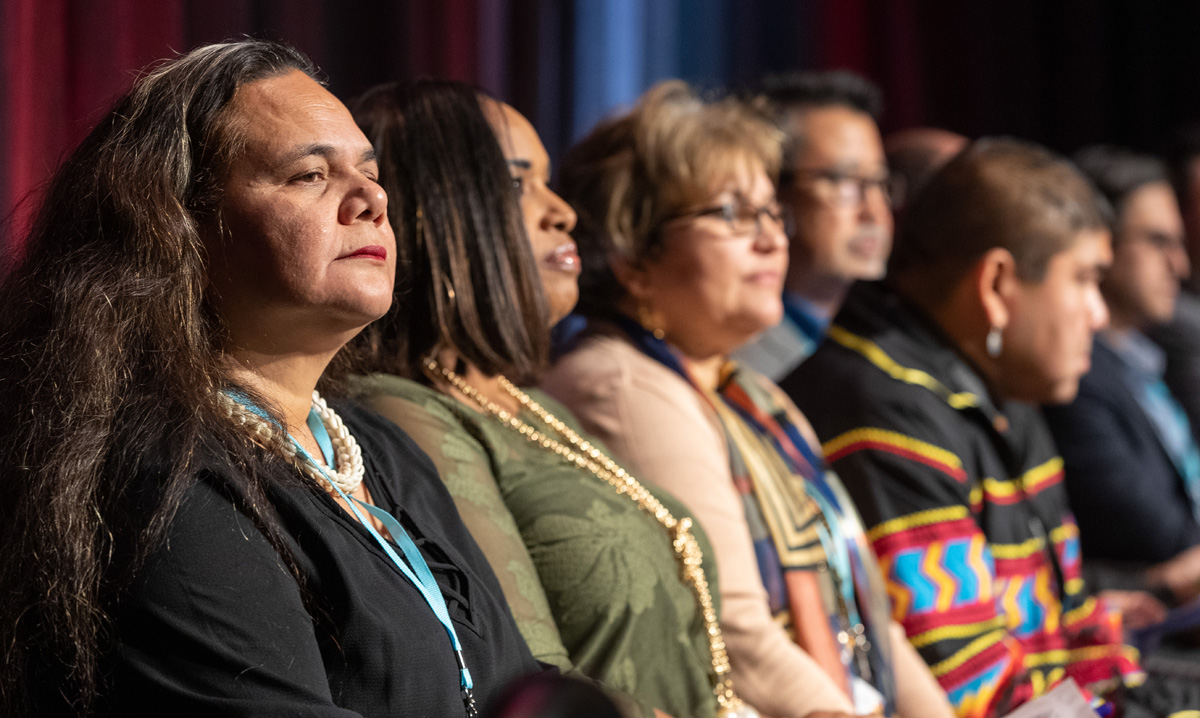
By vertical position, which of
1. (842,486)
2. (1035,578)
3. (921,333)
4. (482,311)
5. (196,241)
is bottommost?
(1035,578)

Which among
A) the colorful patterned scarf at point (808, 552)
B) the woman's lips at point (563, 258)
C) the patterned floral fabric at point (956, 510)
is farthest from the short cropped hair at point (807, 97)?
the woman's lips at point (563, 258)

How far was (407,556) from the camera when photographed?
1137mm

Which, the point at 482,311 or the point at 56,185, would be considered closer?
the point at 56,185

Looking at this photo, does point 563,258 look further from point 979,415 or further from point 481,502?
point 979,415

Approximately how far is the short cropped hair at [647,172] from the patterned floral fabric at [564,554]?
597mm

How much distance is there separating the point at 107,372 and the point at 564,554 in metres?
0.61

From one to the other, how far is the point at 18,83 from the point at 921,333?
1595 millimetres

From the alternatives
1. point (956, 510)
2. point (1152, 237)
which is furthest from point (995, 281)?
point (1152, 237)

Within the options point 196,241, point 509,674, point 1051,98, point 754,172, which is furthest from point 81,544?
point 1051,98

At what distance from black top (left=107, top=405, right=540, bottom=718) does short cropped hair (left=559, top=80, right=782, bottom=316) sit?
848mm

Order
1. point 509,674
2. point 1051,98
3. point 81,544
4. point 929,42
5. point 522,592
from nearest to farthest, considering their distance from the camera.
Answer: point 81,544 → point 509,674 → point 522,592 → point 929,42 → point 1051,98

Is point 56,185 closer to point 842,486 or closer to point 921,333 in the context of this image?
point 842,486

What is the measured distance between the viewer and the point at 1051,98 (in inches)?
→ 175

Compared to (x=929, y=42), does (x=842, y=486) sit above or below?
below
